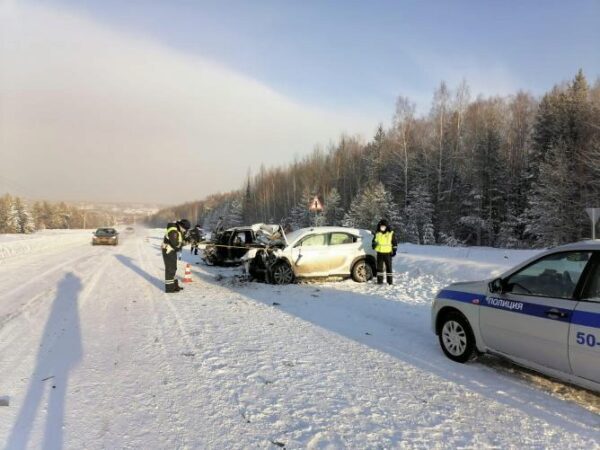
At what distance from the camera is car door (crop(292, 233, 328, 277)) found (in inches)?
494

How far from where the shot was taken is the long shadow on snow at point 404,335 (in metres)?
4.38

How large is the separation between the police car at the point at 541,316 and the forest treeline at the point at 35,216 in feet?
355

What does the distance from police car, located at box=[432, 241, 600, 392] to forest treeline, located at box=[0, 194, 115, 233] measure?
108309 millimetres

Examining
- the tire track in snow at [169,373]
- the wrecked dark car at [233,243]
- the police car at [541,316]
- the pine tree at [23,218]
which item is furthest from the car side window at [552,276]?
the pine tree at [23,218]

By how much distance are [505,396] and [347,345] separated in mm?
2412

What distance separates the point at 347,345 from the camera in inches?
258

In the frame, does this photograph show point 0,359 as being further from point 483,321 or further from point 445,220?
point 445,220

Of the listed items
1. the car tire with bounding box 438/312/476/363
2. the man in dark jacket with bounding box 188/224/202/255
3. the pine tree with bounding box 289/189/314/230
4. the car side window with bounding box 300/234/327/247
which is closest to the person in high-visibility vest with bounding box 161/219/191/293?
the man in dark jacket with bounding box 188/224/202/255

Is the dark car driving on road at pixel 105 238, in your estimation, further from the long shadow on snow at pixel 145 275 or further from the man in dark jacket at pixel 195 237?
the long shadow on snow at pixel 145 275

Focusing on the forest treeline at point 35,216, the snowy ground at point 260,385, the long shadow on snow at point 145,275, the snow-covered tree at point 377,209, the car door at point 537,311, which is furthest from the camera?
the forest treeline at point 35,216

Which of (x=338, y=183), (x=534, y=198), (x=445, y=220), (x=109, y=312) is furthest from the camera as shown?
(x=338, y=183)

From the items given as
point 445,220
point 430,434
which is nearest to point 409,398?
point 430,434

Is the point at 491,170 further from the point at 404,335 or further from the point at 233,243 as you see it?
the point at 404,335

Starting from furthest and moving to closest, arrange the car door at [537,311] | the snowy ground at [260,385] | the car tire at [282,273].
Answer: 1. the car tire at [282,273]
2. the car door at [537,311]
3. the snowy ground at [260,385]
